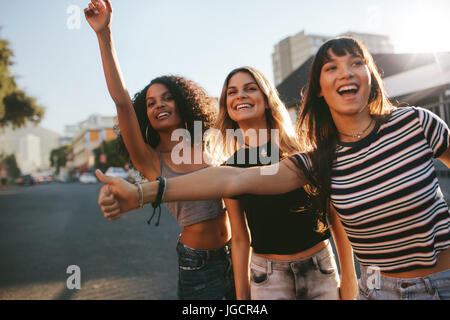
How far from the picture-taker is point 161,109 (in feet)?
7.94

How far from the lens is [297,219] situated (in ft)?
6.35

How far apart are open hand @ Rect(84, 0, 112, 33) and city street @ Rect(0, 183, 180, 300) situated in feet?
10.8

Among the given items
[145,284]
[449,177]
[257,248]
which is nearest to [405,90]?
[449,177]

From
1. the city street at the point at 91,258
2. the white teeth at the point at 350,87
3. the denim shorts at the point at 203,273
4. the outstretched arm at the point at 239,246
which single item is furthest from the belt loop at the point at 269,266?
the city street at the point at 91,258

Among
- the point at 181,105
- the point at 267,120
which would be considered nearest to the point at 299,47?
the point at 181,105

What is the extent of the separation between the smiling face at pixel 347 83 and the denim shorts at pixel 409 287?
75cm

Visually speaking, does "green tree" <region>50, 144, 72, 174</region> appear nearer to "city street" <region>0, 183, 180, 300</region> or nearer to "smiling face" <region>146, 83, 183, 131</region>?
"city street" <region>0, 183, 180, 300</region>

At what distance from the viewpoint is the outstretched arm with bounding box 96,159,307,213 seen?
123 centimetres

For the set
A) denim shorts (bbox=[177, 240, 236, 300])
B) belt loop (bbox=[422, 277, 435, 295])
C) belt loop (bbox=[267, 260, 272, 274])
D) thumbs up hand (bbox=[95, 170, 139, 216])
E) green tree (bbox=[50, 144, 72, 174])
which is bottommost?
denim shorts (bbox=[177, 240, 236, 300])

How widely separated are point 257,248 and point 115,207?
1.03m

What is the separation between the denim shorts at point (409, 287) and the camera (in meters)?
1.37

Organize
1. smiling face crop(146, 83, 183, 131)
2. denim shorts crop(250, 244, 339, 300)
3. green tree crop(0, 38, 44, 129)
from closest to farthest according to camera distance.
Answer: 1. denim shorts crop(250, 244, 339, 300)
2. smiling face crop(146, 83, 183, 131)
3. green tree crop(0, 38, 44, 129)

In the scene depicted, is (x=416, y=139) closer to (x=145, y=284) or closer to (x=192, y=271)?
(x=192, y=271)

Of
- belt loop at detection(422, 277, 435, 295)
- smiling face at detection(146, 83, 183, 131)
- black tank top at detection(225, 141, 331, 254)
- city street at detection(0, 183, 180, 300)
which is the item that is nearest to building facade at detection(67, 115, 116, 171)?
city street at detection(0, 183, 180, 300)
